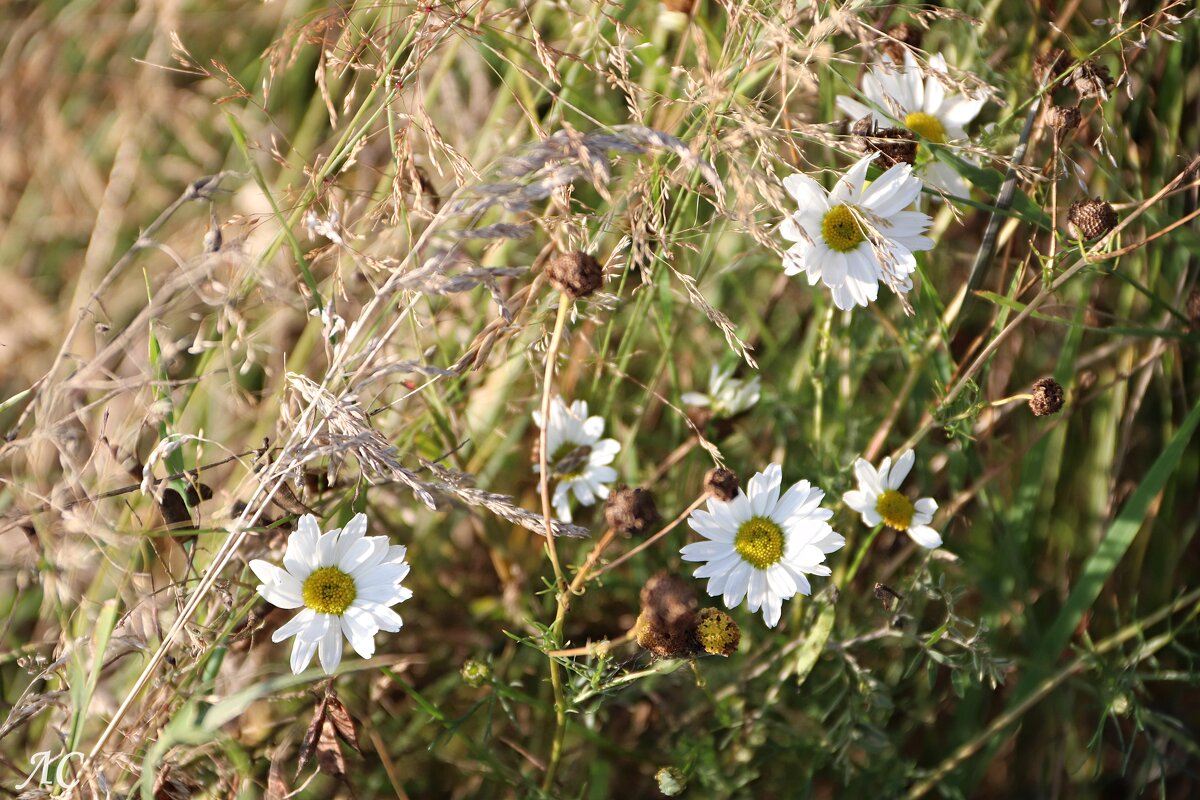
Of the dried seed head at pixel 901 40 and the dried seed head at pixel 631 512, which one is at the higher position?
the dried seed head at pixel 901 40

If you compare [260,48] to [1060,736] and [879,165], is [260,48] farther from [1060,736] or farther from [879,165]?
[1060,736]

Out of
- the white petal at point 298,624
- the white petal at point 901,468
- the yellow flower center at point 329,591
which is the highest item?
the white petal at point 901,468

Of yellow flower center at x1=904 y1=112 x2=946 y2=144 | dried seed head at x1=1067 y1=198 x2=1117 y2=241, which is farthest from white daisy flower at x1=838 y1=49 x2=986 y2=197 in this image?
dried seed head at x1=1067 y1=198 x2=1117 y2=241

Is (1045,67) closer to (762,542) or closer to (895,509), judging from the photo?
(895,509)

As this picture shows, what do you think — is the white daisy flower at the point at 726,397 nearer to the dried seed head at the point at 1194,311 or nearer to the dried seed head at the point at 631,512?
the dried seed head at the point at 631,512

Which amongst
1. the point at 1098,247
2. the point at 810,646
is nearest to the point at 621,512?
the point at 810,646

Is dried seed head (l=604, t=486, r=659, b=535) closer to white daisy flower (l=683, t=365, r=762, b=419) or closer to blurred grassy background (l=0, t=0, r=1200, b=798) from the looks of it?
blurred grassy background (l=0, t=0, r=1200, b=798)

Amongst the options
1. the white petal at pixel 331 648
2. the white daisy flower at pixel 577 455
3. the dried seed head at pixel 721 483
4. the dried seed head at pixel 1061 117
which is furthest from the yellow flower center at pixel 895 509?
the white petal at pixel 331 648
